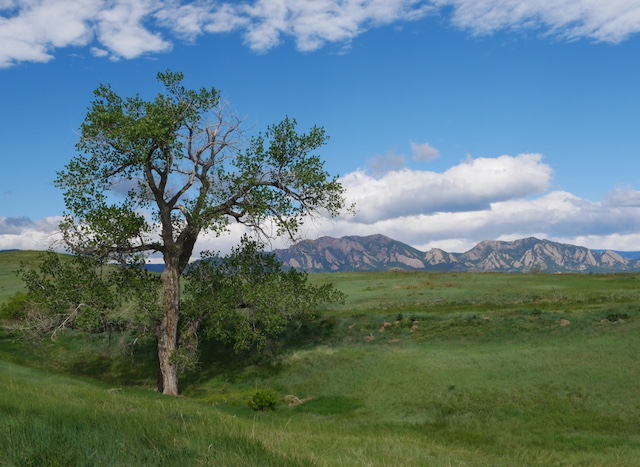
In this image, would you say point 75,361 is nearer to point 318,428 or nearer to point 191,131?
point 191,131

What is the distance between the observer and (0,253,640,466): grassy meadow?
9.62 metres

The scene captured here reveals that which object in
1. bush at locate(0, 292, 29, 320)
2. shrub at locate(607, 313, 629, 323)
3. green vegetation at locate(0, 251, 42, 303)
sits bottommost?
shrub at locate(607, 313, 629, 323)

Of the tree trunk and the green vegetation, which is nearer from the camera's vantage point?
the tree trunk

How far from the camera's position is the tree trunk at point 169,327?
36.1m

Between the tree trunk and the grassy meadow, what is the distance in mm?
1937

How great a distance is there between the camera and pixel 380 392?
30.9 m

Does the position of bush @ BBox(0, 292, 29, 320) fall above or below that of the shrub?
above

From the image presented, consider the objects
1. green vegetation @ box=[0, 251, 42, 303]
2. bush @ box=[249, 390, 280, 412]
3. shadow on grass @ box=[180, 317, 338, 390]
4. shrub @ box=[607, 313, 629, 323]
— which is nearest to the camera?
bush @ box=[249, 390, 280, 412]

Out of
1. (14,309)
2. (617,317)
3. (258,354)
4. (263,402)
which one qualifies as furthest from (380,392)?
(14,309)

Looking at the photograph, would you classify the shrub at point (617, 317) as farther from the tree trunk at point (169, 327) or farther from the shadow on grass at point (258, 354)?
the tree trunk at point (169, 327)

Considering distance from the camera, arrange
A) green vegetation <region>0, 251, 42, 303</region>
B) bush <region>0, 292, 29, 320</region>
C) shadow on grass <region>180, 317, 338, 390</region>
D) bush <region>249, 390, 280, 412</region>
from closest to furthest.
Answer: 1. bush <region>249, 390, 280, 412</region>
2. shadow on grass <region>180, 317, 338, 390</region>
3. bush <region>0, 292, 29, 320</region>
4. green vegetation <region>0, 251, 42, 303</region>

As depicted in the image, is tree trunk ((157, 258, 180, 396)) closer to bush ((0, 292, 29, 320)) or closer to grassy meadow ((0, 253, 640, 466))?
grassy meadow ((0, 253, 640, 466))

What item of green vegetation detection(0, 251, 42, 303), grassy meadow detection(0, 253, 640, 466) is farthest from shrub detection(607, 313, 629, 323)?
green vegetation detection(0, 251, 42, 303)

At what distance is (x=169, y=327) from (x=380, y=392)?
1544cm
